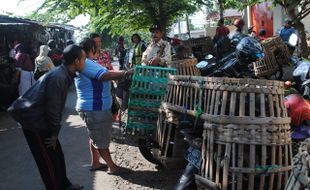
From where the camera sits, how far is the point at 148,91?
15.3 ft

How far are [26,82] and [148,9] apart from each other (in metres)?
3.26

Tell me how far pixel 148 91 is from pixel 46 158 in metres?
1.39

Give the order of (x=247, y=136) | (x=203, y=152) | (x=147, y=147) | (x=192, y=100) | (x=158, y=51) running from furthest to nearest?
1. (x=158, y=51)
2. (x=147, y=147)
3. (x=192, y=100)
4. (x=203, y=152)
5. (x=247, y=136)

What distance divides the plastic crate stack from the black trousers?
1017 millimetres

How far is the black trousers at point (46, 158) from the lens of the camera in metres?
4.03

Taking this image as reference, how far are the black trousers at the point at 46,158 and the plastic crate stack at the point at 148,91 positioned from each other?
3.34 ft

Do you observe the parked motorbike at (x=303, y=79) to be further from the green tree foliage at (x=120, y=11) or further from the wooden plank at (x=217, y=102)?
the green tree foliage at (x=120, y=11)

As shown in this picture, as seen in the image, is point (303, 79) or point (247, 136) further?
point (303, 79)

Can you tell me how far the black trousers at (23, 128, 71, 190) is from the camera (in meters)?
4.03

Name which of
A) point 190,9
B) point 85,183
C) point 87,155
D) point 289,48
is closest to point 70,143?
point 87,155

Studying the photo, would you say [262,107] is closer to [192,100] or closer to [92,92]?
[192,100]

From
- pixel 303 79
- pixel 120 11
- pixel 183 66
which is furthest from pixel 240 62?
pixel 120 11

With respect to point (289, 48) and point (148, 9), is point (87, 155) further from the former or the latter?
point (289, 48)

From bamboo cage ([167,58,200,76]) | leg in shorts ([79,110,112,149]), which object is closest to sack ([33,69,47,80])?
bamboo cage ([167,58,200,76])
